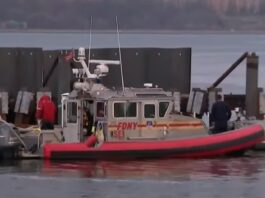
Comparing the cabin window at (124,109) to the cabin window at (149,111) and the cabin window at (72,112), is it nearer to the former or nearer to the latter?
the cabin window at (149,111)

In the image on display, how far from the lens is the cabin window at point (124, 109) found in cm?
2236

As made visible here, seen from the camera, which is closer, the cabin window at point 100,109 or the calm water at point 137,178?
the calm water at point 137,178

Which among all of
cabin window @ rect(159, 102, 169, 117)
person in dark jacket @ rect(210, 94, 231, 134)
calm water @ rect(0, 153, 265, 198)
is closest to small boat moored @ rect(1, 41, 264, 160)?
cabin window @ rect(159, 102, 169, 117)

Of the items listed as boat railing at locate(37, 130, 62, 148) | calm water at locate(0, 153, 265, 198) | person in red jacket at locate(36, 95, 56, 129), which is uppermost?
person in red jacket at locate(36, 95, 56, 129)

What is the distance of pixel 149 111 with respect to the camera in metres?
22.5

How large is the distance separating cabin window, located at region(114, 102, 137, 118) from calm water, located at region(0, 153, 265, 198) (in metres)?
1.13

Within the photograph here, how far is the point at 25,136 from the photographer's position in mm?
23406

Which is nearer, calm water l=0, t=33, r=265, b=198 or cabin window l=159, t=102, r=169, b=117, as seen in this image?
calm water l=0, t=33, r=265, b=198

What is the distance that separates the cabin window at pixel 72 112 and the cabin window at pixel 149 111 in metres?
1.74

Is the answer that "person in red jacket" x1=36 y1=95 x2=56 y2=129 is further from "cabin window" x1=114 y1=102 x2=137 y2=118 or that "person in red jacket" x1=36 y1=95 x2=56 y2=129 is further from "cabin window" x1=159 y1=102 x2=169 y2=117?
"cabin window" x1=159 y1=102 x2=169 y2=117

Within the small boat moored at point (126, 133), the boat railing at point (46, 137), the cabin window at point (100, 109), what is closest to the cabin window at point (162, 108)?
the small boat moored at point (126, 133)

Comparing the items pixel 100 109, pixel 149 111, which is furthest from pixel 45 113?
pixel 149 111

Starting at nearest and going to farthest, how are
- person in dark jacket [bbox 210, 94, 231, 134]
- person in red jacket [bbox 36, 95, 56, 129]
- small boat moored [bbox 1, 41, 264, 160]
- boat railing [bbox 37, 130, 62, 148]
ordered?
small boat moored [bbox 1, 41, 264, 160] → boat railing [bbox 37, 130, 62, 148] → person in dark jacket [bbox 210, 94, 231, 134] → person in red jacket [bbox 36, 95, 56, 129]

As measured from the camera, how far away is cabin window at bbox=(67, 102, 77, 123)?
75.0 feet
